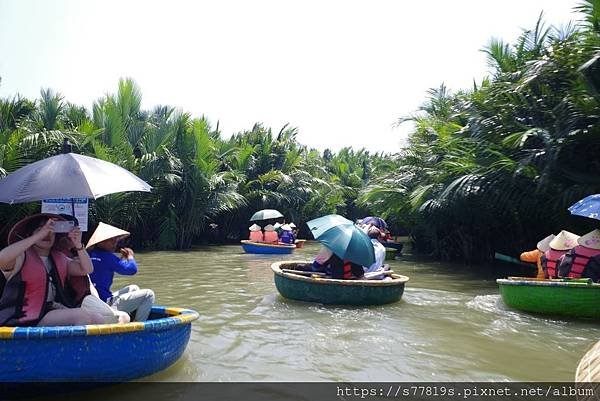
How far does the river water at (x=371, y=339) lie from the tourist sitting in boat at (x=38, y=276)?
1290 mm

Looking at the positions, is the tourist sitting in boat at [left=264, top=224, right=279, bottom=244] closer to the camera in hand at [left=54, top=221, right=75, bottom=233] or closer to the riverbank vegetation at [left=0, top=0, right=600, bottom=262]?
the riverbank vegetation at [left=0, top=0, right=600, bottom=262]

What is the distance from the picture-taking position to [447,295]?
1094 centimetres

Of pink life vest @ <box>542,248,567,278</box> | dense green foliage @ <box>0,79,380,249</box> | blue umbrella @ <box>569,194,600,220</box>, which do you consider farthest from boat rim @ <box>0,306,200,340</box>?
dense green foliage @ <box>0,79,380,249</box>

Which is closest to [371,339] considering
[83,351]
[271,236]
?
[83,351]

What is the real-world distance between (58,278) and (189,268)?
10.2 metres

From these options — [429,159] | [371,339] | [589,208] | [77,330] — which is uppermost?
[429,159]

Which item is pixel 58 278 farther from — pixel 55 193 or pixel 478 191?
pixel 478 191

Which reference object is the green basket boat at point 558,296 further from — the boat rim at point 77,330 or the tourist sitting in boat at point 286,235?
the tourist sitting in boat at point 286,235

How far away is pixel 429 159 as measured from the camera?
17531 mm

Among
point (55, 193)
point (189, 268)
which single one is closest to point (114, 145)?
point (189, 268)

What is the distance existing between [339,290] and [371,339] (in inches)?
76.7

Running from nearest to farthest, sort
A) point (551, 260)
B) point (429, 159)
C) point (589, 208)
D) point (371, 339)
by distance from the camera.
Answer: point (371, 339), point (589, 208), point (551, 260), point (429, 159)

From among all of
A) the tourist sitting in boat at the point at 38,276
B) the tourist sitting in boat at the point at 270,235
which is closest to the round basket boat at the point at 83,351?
the tourist sitting in boat at the point at 38,276

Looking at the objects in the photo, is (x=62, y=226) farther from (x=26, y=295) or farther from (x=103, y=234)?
(x=103, y=234)
